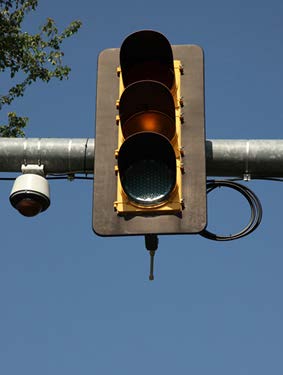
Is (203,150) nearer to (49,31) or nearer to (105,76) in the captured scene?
(105,76)

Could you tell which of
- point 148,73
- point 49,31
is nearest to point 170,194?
point 148,73

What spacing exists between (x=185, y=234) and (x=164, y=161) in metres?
0.38

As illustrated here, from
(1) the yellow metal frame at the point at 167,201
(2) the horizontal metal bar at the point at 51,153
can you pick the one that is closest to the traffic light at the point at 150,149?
(1) the yellow metal frame at the point at 167,201

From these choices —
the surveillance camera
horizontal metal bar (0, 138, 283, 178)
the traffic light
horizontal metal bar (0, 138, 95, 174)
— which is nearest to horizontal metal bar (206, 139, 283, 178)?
horizontal metal bar (0, 138, 283, 178)

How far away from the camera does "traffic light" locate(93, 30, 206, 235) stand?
376cm

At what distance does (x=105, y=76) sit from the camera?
173 inches

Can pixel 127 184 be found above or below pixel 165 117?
below

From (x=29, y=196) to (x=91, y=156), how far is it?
44 centimetres

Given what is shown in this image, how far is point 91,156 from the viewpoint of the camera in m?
4.12

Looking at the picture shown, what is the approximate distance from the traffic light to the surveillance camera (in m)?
0.46

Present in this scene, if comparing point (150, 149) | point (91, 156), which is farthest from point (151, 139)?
point (91, 156)

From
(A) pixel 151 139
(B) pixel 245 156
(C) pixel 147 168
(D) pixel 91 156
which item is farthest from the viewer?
(D) pixel 91 156

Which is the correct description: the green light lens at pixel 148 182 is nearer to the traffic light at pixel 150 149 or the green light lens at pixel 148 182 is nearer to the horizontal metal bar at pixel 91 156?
the traffic light at pixel 150 149

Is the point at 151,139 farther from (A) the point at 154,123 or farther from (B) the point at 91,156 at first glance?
(B) the point at 91,156
